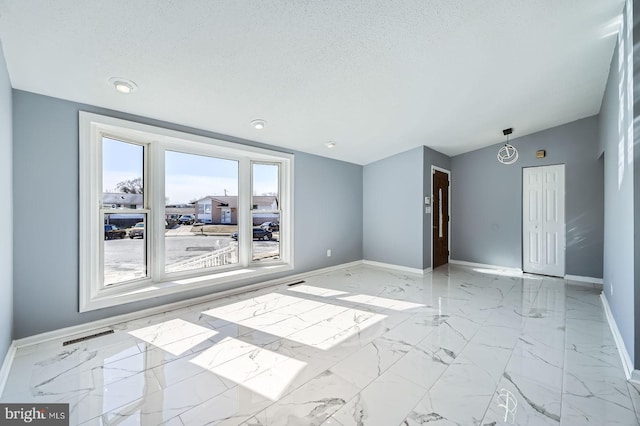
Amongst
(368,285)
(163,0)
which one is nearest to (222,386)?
(163,0)

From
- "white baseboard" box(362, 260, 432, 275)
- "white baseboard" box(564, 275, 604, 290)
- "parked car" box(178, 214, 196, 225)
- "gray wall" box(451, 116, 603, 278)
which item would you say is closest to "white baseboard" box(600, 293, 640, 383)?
"white baseboard" box(564, 275, 604, 290)

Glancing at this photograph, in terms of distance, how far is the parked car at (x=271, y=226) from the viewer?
4701mm

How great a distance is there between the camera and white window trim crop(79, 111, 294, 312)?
2.76m

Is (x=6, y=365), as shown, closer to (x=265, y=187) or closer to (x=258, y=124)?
(x=258, y=124)

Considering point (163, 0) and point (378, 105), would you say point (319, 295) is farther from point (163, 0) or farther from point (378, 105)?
point (163, 0)

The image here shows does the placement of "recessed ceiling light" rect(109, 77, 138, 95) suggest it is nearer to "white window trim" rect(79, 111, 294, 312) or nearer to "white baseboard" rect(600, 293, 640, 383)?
"white window trim" rect(79, 111, 294, 312)

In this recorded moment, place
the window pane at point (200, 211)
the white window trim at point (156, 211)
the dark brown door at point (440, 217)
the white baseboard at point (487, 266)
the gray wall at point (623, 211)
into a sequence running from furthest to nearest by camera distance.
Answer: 1. the dark brown door at point (440, 217)
2. the white baseboard at point (487, 266)
3. the window pane at point (200, 211)
4. the white window trim at point (156, 211)
5. the gray wall at point (623, 211)

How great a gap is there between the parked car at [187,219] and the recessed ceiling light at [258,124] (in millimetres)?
1509

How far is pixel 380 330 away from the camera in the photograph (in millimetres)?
2828

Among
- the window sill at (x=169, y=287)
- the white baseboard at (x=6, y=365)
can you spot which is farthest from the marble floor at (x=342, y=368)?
the window sill at (x=169, y=287)

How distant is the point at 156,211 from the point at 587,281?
263 inches

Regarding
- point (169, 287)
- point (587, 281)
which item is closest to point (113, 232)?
point (169, 287)

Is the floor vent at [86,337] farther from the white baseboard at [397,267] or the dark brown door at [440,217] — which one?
the dark brown door at [440,217]

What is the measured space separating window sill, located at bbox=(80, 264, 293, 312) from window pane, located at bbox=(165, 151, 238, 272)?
0.91 feet
